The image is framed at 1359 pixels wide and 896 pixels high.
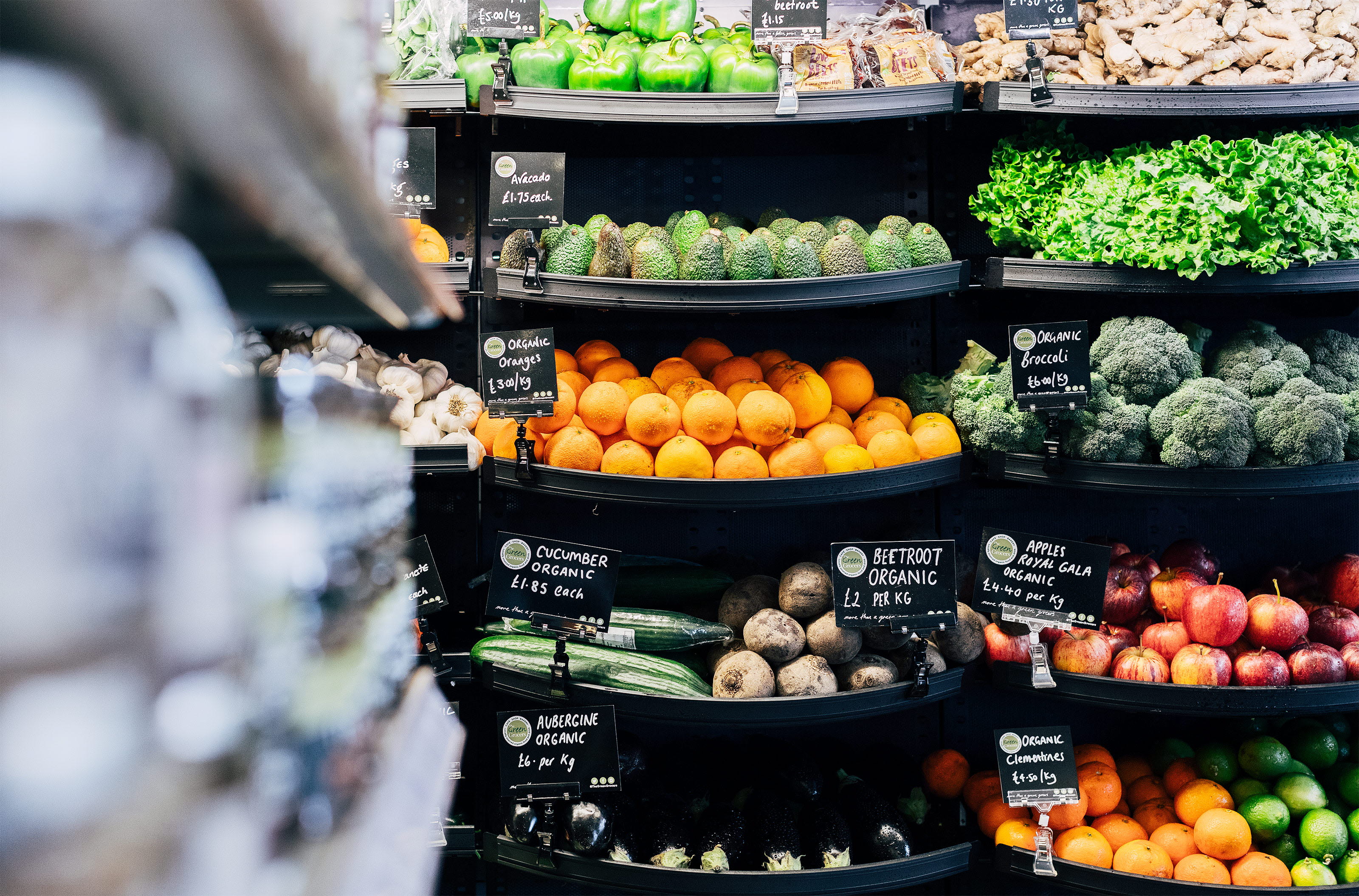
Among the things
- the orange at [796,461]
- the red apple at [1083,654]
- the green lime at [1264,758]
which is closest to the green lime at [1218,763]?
the green lime at [1264,758]

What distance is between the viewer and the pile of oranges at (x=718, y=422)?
2066mm

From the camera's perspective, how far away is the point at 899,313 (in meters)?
2.53

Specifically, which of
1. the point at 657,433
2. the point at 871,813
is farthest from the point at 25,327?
the point at 871,813

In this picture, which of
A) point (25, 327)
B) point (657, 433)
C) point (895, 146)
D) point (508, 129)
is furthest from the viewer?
point (895, 146)

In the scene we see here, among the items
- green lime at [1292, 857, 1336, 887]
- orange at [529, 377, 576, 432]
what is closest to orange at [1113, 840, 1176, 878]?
green lime at [1292, 857, 1336, 887]

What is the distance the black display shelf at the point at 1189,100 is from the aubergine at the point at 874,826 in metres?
1.64

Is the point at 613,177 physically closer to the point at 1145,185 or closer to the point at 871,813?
the point at 1145,185

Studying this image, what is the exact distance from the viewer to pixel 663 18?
2244 mm

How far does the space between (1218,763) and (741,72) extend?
2.05 meters

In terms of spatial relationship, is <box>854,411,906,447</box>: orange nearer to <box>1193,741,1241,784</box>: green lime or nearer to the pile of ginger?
the pile of ginger

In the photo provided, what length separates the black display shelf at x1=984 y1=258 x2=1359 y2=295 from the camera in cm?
212

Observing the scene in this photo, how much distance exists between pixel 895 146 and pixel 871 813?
5.62 ft

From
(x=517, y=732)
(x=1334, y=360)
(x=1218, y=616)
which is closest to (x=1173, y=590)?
(x=1218, y=616)

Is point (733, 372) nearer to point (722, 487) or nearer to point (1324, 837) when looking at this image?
point (722, 487)
